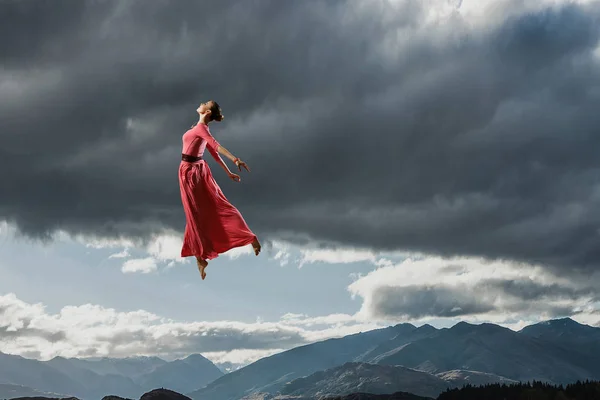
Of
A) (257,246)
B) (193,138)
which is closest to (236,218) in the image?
(257,246)

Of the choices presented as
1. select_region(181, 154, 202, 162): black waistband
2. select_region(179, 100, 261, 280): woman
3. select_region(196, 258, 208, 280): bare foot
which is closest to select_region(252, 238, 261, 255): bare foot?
select_region(179, 100, 261, 280): woman

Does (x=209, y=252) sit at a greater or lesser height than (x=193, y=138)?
lesser

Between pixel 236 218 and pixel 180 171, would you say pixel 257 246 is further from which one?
pixel 180 171

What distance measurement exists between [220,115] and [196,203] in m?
2.25

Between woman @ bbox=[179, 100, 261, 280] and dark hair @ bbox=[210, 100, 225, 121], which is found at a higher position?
dark hair @ bbox=[210, 100, 225, 121]

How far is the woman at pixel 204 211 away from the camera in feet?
52.5

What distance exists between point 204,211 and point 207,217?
0.51 ft

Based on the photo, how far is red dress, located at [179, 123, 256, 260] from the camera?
16.2 meters

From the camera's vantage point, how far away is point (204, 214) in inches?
659

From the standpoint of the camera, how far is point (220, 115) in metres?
15.3

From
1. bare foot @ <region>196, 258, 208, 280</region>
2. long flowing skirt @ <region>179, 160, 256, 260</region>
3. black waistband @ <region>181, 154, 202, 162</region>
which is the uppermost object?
black waistband @ <region>181, 154, 202, 162</region>

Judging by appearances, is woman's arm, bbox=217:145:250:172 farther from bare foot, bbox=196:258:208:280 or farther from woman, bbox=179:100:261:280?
bare foot, bbox=196:258:208:280

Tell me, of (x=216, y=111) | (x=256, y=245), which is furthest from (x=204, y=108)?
(x=256, y=245)

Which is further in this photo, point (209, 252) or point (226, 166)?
point (209, 252)
